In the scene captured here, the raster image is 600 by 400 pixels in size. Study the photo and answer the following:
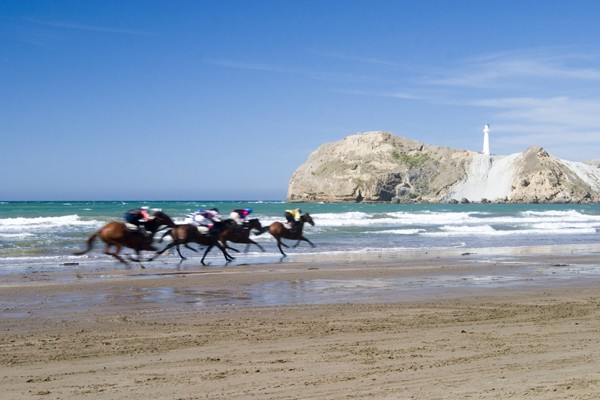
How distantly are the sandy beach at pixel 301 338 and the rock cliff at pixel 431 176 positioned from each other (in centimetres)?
11218

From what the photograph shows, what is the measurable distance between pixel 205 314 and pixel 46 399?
4.66 meters

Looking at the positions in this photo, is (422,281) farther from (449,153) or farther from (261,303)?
(449,153)

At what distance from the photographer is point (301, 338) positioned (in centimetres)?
815

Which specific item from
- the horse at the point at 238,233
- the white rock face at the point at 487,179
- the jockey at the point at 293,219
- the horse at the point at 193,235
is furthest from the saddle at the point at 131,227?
the white rock face at the point at 487,179

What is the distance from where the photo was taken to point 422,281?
48.4 feet

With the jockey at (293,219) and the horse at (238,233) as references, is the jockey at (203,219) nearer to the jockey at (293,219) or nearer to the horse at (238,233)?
the horse at (238,233)

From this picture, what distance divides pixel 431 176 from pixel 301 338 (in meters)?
126

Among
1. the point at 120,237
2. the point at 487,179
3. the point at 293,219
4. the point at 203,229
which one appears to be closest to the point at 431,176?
the point at 487,179

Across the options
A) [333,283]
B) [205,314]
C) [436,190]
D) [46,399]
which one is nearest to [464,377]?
[46,399]

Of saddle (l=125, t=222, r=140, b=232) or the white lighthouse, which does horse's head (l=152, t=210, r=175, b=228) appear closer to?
saddle (l=125, t=222, r=140, b=232)

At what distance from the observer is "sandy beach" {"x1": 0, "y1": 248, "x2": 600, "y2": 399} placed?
593 cm

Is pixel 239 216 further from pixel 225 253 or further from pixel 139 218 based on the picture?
pixel 139 218

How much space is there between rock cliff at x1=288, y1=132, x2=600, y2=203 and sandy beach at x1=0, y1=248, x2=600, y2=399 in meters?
112

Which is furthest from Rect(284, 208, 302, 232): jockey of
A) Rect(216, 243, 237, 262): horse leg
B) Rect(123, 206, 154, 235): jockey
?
Rect(123, 206, 154, 235): jockey
